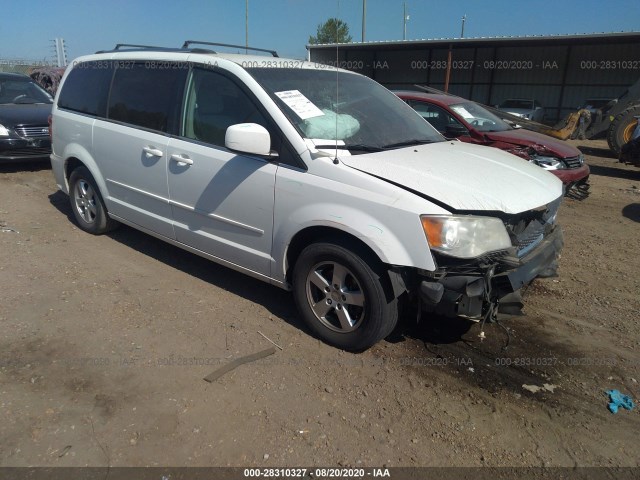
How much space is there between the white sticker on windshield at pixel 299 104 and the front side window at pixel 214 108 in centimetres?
22

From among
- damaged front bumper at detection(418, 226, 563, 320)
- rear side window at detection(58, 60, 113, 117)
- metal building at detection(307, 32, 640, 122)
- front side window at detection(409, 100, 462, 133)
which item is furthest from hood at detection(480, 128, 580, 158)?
metal building at detection(307, 32, 640, 122)

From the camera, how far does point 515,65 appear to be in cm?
2638

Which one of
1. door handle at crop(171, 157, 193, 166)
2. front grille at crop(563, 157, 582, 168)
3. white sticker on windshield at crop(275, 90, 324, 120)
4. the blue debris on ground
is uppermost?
white sticker on windshield at crop(275, 90, 324, 120)

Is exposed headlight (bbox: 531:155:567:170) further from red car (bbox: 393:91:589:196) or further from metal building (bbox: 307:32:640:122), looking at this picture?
metal building (bbox: 307:32:640:122)

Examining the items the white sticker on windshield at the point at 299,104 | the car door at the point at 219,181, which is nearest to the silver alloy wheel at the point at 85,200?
the car door at the point at 219,181

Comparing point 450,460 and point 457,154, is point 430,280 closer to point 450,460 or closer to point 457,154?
point 450,460

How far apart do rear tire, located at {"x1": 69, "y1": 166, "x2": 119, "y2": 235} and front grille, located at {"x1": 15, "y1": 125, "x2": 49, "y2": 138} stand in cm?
374

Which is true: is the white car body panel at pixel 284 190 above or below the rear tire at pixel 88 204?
above

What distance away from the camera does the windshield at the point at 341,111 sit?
349 centimetres

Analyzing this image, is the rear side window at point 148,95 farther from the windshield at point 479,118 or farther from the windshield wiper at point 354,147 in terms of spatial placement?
the windshield at point 479,118

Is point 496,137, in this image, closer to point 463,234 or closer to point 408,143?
point 408,143

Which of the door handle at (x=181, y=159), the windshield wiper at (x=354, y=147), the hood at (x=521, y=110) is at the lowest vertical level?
the hood at (x=521, y=110)

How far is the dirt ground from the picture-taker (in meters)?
2.53

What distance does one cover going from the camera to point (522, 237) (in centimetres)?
324
